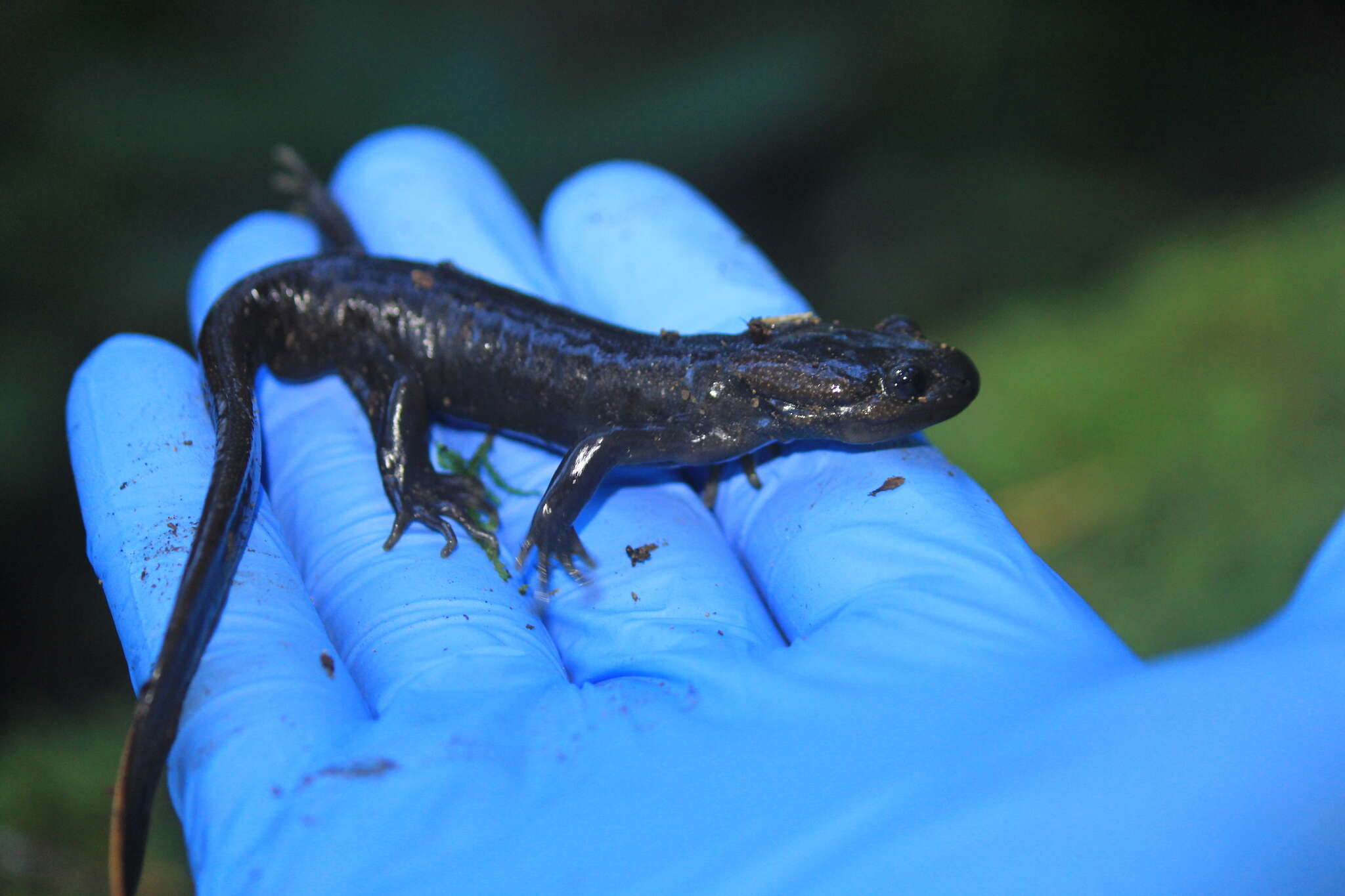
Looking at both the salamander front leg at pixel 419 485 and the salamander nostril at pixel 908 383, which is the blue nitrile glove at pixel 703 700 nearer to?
the salamander front leg at pixel 419 485

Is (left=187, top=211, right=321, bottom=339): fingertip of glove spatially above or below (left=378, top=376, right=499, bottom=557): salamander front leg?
above

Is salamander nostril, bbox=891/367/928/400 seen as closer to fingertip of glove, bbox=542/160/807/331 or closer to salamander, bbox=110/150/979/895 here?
salamander, bbox=110/150/979/895

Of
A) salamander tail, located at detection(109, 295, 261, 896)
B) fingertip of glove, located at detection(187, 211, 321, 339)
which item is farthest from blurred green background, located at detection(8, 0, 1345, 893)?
salamander tail, located at detection(109, 295, 261, 896)

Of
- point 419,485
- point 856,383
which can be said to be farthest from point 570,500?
point 856,383

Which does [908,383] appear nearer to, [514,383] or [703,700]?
[703,700]

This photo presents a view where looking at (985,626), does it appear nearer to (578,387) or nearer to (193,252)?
(578,387)

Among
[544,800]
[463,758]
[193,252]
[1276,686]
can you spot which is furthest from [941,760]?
[193,252]

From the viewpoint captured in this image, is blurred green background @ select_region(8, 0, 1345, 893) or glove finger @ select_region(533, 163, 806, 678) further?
blurred green background @ select_region(8, 0, 1345, 893)
